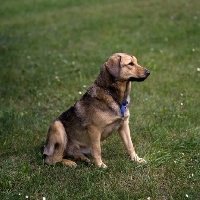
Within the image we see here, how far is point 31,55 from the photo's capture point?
1102cm

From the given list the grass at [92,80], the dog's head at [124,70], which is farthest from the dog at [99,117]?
the grass at [92,80]

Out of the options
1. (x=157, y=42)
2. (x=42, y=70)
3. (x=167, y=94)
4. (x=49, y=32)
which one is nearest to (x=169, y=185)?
(x=167, y=94)

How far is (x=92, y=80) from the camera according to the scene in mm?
8969

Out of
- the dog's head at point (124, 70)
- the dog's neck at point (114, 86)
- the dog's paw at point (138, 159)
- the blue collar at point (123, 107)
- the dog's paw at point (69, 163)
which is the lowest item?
the dog's paw at point (69, 163)

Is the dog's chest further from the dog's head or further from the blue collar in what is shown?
the dog's head

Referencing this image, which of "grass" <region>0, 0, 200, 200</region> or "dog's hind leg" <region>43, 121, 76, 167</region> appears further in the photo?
"dog's hind leg" <region>43, 121, 76, 167</region>

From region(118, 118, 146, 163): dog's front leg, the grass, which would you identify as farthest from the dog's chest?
the grass

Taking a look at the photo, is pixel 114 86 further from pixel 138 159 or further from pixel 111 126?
pixel 138 159

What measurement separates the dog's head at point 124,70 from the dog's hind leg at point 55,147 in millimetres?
1201

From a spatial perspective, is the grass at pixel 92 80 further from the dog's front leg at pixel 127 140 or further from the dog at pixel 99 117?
the dog at pixel 99 117

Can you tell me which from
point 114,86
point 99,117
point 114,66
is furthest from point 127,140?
point 114,66

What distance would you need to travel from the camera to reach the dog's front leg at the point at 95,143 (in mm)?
5371

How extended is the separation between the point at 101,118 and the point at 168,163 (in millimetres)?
1106

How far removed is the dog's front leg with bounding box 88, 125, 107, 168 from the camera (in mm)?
5371
